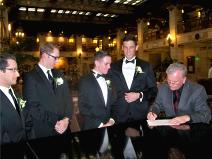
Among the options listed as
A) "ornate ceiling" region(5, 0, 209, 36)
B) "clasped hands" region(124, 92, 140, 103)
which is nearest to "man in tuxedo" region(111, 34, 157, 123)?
"clasped hands" region(124, 92, 140, 103)

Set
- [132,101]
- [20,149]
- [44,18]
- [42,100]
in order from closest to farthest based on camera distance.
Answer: [20,149], [42,100], [132,101], [44,18]

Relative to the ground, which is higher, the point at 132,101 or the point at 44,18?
the point at 44,18

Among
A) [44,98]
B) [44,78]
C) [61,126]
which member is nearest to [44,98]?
[44,98]

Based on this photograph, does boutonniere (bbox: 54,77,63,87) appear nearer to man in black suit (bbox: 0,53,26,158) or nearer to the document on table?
man in black suit (bbox: 0,53,26,158)

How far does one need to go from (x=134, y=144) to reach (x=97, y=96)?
1.33 meters

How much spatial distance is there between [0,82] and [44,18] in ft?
72.2

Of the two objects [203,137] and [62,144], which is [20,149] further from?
[203,137]

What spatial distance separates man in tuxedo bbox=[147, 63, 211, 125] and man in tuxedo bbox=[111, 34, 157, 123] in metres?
0.29

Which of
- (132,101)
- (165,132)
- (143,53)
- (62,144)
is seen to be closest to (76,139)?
(62,144)

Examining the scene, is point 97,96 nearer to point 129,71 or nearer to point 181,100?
point 129,71

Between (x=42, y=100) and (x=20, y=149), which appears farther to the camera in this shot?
(x=42, y=100)

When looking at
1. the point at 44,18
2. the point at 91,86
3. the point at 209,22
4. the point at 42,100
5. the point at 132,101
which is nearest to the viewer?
the point at 42,100

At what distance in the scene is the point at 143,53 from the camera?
23.9 metres

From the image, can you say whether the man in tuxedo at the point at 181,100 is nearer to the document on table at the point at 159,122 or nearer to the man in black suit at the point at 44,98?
the document on table at the point at 159,122
